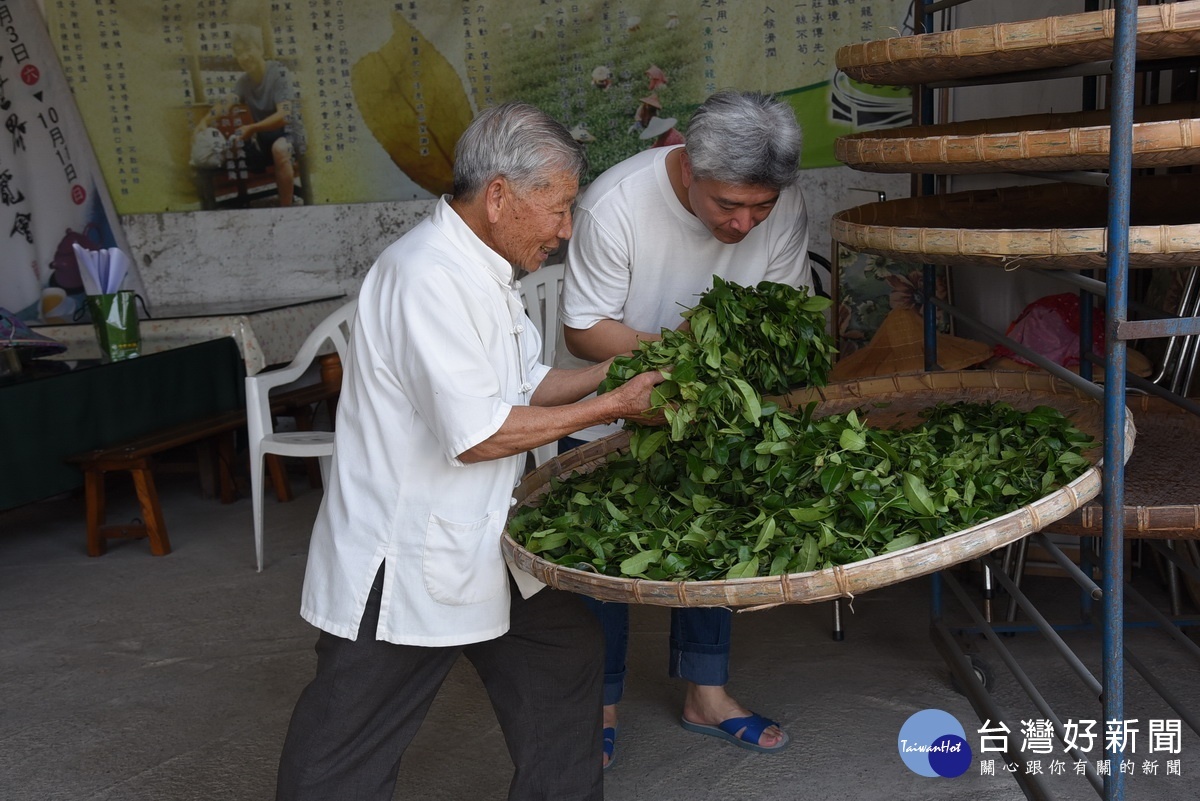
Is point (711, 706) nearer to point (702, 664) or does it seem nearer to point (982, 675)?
point (702, 664)

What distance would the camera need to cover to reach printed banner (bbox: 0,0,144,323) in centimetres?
553

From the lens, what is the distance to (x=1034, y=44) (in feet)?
5.74

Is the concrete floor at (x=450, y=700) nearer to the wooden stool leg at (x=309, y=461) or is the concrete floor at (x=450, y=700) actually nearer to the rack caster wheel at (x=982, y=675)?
the rack caster wheel at (x=982, y=675)

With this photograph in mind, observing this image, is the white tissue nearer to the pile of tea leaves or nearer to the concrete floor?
the concrete floor

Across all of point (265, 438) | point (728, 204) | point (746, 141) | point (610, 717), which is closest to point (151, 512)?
point (265, 438)

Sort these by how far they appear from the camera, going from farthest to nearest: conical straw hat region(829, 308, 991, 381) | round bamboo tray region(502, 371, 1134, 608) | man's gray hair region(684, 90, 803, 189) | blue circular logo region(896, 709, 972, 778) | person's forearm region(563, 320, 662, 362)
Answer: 1. conical straw hat region(829, 308, 991, 381)
2. blue circular logo region(896, 709, 972, 778)
3. person's forearm region(563, 320, 662, 362)
4. man's gray hair region(684, 90, 803, 189)
5. round bamboo tray region(502, 371, 1134, 608)

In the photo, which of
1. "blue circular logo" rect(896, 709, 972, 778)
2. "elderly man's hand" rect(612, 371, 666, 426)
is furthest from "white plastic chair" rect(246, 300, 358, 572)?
"elderly man's hand" rect(612, 371, 666, 426)

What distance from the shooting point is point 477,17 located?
5113 mm

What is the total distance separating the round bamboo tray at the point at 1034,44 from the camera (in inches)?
64.9

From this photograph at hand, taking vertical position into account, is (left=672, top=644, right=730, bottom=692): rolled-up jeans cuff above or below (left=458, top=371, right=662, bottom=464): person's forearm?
below

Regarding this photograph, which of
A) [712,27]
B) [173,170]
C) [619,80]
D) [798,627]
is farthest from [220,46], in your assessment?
[798,627]

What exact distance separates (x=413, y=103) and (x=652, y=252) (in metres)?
3.22

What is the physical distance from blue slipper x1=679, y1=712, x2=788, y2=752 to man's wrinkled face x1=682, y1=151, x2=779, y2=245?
3.94ft

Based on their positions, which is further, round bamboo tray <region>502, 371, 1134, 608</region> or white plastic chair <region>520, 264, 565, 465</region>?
white plastic chair <region>520, 264, 565, 465</region>
